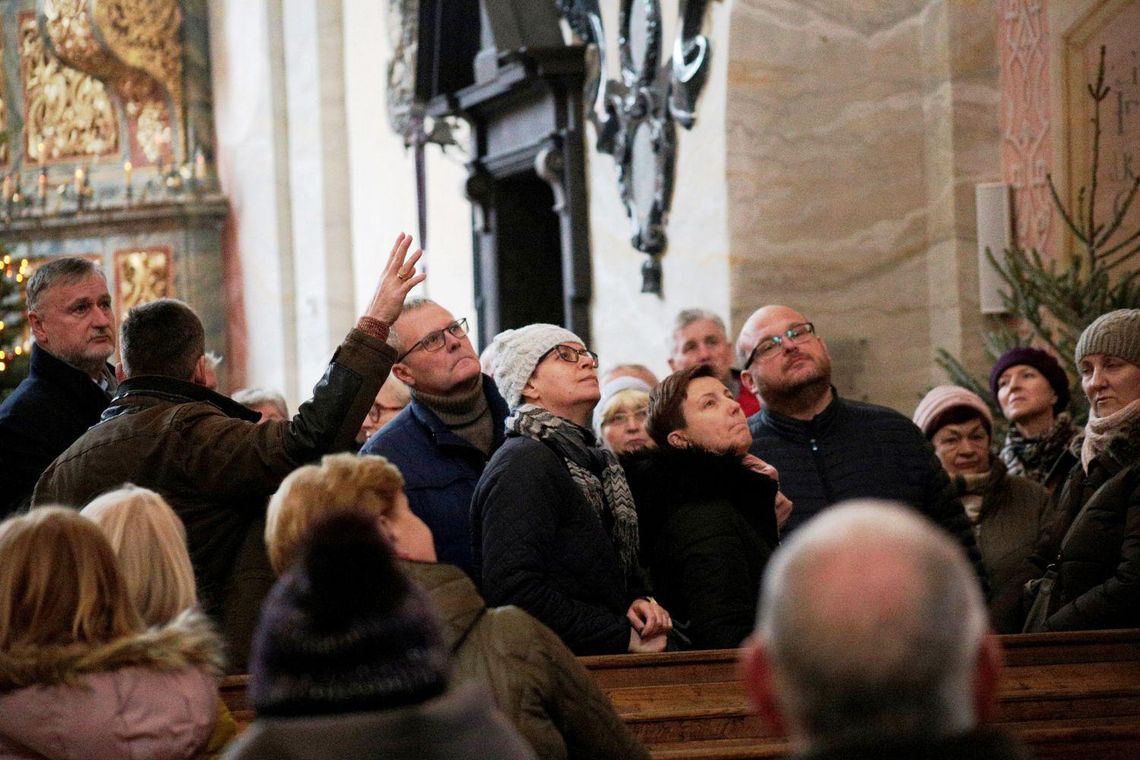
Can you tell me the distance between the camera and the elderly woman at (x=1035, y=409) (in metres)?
6.61

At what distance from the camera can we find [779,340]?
5.64m

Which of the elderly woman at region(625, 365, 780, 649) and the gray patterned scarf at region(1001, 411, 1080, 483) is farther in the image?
the gray patterned scarf at region(1001, 411, 1080, 483)

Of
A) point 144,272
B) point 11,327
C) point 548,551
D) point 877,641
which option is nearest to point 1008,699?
point 548,551

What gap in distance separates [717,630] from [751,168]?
192 inches

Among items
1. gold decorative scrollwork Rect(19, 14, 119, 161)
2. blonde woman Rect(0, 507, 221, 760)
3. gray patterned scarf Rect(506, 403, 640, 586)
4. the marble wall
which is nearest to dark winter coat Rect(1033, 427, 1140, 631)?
gray patterned scarf Rect(506, 403, 640, 586)

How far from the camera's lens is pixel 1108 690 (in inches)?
160

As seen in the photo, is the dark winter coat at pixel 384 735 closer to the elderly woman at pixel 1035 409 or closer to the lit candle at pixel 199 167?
the elderly woman at pixel 1035 409

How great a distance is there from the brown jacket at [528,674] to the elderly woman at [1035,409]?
3.56m

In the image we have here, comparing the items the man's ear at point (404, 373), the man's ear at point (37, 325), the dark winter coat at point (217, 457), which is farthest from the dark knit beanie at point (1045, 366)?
the man's ear at point (37, 325)

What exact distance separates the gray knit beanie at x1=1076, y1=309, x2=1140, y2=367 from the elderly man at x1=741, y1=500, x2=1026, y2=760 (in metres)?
3.62

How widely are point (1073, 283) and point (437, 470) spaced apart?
3664 millimetres

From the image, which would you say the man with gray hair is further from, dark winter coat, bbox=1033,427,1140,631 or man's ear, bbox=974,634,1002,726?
man's ear, bbox=974,634,1002,726

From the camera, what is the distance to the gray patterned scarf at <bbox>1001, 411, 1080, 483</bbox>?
21.6ft

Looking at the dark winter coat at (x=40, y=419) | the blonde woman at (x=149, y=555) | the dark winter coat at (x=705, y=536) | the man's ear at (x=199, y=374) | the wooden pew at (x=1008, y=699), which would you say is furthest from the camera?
the dark winter coat at (x=40, y=419)
